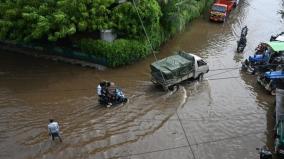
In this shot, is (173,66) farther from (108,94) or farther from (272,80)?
(272,80)

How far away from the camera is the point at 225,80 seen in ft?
89.0

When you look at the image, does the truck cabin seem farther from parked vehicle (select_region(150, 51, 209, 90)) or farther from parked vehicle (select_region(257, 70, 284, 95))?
parked vehicle (select_region(257, 70, 284, 95))

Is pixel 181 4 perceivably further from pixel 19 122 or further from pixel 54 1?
pixel 19 122

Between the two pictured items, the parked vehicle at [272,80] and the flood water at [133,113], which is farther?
the parked vehicle at [272,80]

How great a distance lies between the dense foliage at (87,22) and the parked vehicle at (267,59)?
7244mm

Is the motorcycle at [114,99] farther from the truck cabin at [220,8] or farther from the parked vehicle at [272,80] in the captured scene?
the truck cabin at [220,8]

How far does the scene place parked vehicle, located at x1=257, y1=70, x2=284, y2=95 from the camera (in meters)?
25.0

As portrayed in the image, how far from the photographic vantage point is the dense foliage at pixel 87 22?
26219 mm

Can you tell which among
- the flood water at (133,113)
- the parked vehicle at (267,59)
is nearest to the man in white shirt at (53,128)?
the flood water at (133,113)

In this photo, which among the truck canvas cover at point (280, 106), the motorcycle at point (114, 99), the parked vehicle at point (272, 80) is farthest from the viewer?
Result: the parked vehicle at point (272, 80)

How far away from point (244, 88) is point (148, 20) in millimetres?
8087

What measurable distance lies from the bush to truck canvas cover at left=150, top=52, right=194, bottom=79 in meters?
3.54

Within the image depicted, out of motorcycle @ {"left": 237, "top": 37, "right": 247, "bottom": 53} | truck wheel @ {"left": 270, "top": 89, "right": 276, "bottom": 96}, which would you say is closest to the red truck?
motorcycle @ {"left": 237, "top": 37, "right": 247, "bottom": 53}

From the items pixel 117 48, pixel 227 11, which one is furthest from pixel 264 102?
pixel 227 11
